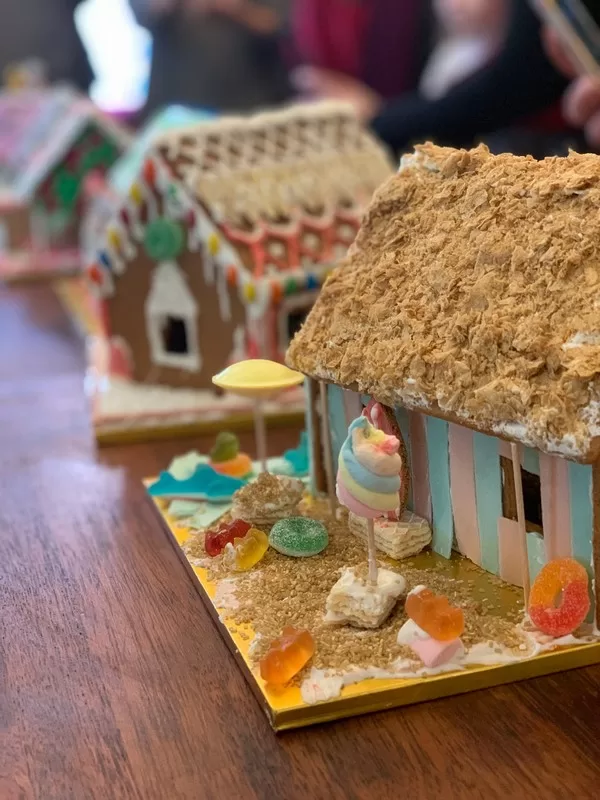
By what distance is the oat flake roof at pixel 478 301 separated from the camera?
1.15 metres

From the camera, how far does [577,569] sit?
A: 1183mm

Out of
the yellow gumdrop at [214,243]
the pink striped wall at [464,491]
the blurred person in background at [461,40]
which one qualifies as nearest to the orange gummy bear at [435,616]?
the pink striped wall at [464,491]

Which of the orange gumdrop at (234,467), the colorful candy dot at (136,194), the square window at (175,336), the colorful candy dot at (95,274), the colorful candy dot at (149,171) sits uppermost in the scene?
the colorful candy dot at (149,171)

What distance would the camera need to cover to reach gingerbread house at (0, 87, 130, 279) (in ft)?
13.0

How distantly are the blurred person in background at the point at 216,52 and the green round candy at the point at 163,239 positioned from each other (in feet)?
7.72

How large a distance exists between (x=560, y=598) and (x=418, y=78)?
9.90 feet

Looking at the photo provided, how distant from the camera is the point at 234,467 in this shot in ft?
5.74

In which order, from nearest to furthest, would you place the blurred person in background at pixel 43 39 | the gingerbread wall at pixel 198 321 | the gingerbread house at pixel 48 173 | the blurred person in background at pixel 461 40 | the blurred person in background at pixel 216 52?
the gingerbread wall at pixel 198 321
the blurred person in background at pixel 461 40
the gingerbread house at pixel 48 173
the blurred person in background at pixel 216 52
the blurred person in background at pixel 43 39

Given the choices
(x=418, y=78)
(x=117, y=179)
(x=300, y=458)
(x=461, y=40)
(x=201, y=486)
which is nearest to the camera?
(x=201, y=486)

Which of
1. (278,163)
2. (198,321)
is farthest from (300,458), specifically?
(278,163)

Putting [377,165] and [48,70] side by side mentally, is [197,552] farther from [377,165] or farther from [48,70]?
[48,70]

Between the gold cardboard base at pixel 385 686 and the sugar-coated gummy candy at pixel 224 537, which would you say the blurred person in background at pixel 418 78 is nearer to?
the sugar-coated gummy candy at pixel 224 537

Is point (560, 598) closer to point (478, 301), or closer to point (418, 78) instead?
point (478, 301)

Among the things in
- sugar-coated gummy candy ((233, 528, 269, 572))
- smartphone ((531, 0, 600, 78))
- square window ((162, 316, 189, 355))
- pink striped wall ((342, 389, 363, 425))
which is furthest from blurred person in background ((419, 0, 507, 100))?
sugar-coated gummy candy ((233, 528, 269, 572))
